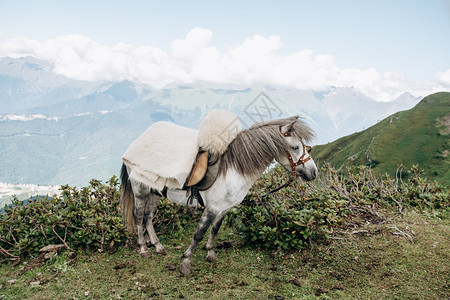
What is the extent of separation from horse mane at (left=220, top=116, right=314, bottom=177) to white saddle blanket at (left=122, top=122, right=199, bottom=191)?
1.96 ft

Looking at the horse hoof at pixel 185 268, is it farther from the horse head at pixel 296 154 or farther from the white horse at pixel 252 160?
the horse head at pixel 296 154

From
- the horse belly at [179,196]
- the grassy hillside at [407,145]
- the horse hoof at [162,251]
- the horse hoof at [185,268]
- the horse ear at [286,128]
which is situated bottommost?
the grassy hillside at [407,145]

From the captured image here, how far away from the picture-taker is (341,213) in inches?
211

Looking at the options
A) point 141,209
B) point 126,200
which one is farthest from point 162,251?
point 126,200

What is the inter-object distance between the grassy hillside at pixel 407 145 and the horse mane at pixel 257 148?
34.2 metres

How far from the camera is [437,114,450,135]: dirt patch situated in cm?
4572

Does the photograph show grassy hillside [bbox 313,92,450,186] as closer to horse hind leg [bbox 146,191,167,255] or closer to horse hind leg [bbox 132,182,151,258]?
horse hind leg [bbox 146,191,167,255]

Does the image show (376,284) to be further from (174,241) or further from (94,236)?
(94,236)

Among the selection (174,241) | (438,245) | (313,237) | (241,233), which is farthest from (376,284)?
(174,241)

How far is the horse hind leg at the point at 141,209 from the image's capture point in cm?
483

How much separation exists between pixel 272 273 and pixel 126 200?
3.08 meters

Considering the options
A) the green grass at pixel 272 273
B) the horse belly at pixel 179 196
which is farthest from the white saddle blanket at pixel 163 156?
the green grass at pixel 272 273

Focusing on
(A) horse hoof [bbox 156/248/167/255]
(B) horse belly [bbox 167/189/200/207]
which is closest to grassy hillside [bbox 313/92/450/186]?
(A) horse hoof [bbox 156/248/167/255]

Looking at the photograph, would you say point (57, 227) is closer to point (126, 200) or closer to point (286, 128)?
point (126, 200)
